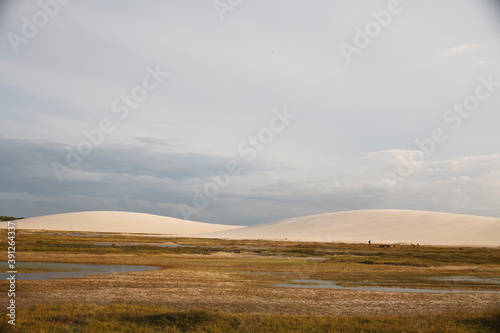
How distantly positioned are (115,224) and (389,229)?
292ft

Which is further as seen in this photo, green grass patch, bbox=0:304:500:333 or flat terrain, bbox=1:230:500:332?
flat terrain, bbox=1:230:500:332

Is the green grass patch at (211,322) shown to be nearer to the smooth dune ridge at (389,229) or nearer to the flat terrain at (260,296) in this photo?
the flat terrain at (260,296)

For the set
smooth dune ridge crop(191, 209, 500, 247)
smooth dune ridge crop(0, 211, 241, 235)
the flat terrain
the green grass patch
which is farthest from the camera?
smooth dune ridge crop(0, 211, 241, 235)

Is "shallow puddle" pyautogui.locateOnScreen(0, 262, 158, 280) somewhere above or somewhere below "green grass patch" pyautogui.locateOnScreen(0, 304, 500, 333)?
below

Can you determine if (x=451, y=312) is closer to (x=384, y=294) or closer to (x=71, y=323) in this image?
(x=384, y=294)

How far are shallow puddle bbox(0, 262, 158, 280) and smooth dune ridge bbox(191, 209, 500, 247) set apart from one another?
65772 mm

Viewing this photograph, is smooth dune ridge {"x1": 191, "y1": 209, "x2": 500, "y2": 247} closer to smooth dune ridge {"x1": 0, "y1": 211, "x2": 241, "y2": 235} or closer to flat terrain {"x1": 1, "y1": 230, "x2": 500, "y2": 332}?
smooth dune ridge {"x1": 0, "y1": 211, "x2": 241, "y2": 235}

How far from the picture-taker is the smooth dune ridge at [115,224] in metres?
130

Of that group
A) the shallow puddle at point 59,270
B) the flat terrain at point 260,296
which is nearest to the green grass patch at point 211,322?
the flat terrain at point 260,296

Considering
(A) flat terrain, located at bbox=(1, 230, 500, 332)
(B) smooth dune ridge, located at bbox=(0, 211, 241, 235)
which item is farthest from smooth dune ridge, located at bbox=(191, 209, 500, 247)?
(A) flat terrain, located at bbox=(1, 230, 500, 332)

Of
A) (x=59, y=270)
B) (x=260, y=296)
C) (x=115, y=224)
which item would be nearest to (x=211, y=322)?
(x=260, y=296)

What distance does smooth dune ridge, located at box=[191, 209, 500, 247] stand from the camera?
89.8 meters

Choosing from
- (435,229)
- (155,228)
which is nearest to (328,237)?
(435,229)

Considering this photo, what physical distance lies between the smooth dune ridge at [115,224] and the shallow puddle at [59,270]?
9692 cm
